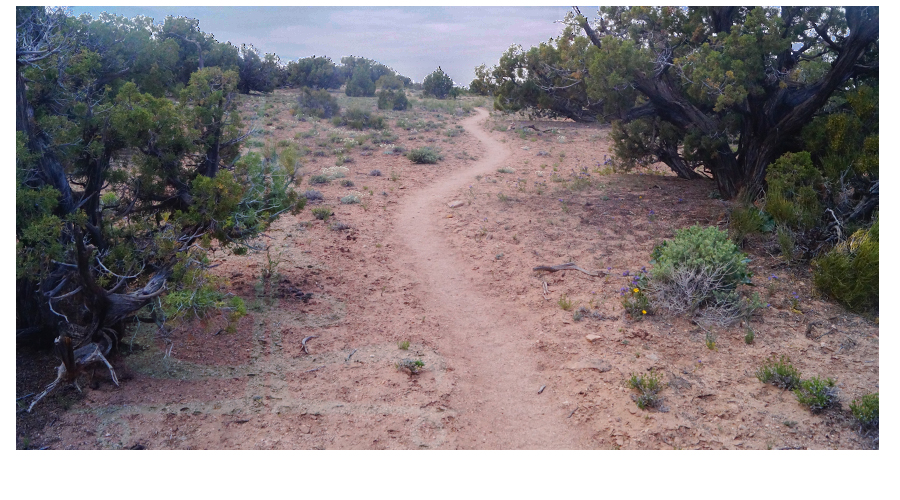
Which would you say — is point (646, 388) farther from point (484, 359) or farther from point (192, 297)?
point (192, 297)

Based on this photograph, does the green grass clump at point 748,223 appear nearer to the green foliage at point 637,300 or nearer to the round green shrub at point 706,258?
the round green shrub at point 706,258

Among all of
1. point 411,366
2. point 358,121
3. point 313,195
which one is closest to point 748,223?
point 411,366

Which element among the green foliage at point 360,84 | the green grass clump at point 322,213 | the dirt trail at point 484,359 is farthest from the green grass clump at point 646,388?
the green foliage at point 360,84

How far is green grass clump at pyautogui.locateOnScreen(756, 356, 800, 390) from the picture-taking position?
16.1ft

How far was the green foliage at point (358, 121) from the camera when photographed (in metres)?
22.6

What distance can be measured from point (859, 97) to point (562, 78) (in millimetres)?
4904

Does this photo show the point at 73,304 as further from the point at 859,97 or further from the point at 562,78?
the point at 859,97

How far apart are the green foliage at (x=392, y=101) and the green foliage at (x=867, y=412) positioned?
27829 mm

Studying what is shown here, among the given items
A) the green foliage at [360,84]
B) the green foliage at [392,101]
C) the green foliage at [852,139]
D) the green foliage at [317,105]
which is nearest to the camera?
the green foliage at [852,139]

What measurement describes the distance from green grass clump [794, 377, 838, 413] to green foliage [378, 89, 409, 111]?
2748 cm

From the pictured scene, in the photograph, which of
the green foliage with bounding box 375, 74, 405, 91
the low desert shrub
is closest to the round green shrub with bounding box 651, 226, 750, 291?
the low desert shrub

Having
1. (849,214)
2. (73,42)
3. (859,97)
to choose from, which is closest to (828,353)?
(849,214)

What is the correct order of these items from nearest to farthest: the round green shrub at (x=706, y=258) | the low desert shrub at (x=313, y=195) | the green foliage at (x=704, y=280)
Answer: the green foliage at (x=704, y=280) → the round green shrub at (x=706, y=258) → the low desert shrub at (x=313, y=195)

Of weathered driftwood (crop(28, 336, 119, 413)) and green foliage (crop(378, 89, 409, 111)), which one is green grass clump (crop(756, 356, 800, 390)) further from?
green foliage (crop(378, 89, 409, 111))
